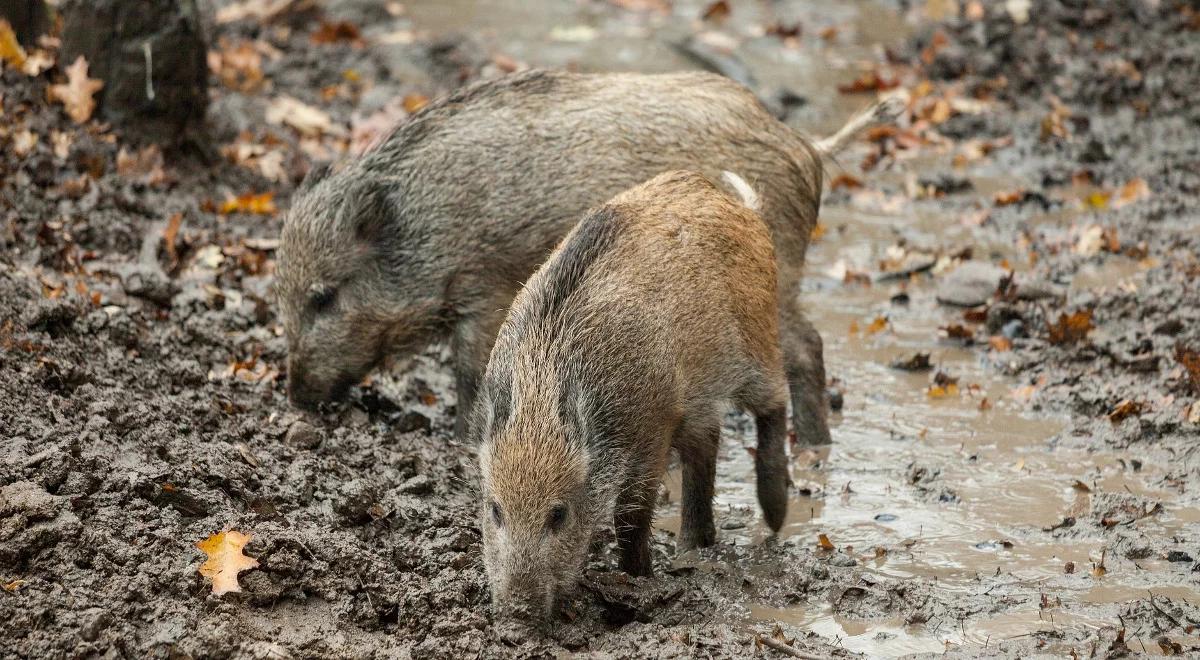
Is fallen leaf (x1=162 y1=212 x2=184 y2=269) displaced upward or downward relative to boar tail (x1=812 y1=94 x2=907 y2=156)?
downward

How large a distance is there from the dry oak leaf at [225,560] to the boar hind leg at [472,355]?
5.77ft

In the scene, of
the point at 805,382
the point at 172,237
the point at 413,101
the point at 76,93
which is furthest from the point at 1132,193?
the point at 76,93

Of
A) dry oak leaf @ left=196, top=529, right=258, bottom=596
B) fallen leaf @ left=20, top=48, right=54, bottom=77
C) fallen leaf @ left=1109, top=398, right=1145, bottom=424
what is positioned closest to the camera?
dry oak leaf @ left=196, top=529, right=258, bottom=596

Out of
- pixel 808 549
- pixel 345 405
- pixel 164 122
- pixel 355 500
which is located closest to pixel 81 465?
pixel 355 500

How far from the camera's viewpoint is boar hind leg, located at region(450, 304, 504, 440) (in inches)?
238

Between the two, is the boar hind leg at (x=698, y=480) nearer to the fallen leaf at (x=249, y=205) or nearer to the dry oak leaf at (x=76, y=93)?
the fallen leaf at (x=249, y=205)

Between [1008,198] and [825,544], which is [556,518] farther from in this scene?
[1008,198]

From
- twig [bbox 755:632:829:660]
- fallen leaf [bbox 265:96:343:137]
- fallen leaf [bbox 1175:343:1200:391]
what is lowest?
twig [bbox 755:632:829:660]

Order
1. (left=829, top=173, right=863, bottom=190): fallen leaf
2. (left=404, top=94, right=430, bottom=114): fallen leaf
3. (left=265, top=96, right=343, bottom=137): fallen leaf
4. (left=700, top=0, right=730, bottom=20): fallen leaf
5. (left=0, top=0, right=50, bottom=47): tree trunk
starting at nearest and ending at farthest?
(left=0, top=0, right=50, bottom=47): tree trunk
(left=829, top=173, right=863, bottom=190): fallen leaf
(left=265, top=96, right=343, bottom=137): fallen leaf
(left=404, top=94, right=430, bottom=114): fallen leaf
(left=700, top=0, right=730, bottom=20): fallen leaf

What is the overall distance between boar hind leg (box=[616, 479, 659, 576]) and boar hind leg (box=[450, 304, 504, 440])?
1339mm

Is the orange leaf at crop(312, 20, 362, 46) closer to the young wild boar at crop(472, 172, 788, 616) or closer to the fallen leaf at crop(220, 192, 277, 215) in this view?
the fallen leaf at crop(220, 192, 277, 215)

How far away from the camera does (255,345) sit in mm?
6547

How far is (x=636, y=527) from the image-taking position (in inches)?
190

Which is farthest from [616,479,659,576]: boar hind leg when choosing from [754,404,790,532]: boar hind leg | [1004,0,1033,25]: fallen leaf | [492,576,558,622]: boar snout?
[1004,0,1033,25]: fallen leaf
